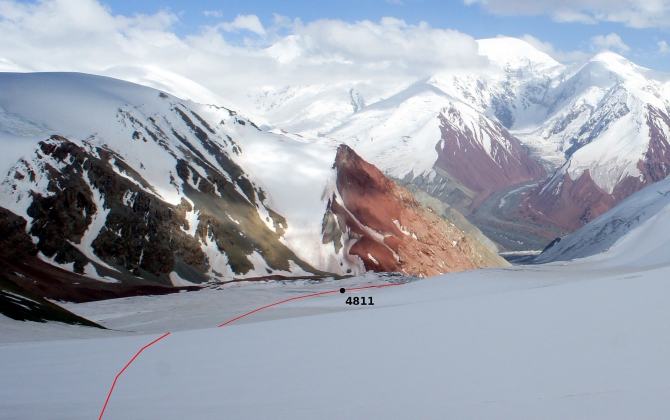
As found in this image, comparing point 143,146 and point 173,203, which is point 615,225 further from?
point 143,146

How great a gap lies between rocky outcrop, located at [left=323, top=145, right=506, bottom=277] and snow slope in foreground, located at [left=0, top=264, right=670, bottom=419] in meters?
71.7

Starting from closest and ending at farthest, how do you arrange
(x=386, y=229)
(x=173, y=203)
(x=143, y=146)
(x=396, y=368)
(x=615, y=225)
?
(x=396, y=368) < (x=173, y=203) < (x=143, y=146) < (x=615, y=225) < (x=386, y=229)

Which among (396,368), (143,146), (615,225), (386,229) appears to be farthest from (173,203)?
(396,368)

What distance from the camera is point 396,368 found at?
1107 centimetres

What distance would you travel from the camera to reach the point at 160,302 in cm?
4862

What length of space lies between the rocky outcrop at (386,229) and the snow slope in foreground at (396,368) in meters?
71.7

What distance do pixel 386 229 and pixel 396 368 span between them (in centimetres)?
8683

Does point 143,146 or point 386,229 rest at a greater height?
point 143,146

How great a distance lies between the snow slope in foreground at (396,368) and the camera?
362 inches

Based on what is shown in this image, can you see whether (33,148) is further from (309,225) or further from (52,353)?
(52,353)

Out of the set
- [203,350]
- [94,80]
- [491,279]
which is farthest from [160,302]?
[94,80]

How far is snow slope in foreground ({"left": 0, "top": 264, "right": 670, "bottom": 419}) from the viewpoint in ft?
30.2

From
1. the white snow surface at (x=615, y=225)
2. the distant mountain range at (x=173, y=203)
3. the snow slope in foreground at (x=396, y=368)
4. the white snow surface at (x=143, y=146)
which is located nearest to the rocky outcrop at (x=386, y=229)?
the distant mountain range at (x=173, y=203)

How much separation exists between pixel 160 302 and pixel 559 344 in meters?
41.5
